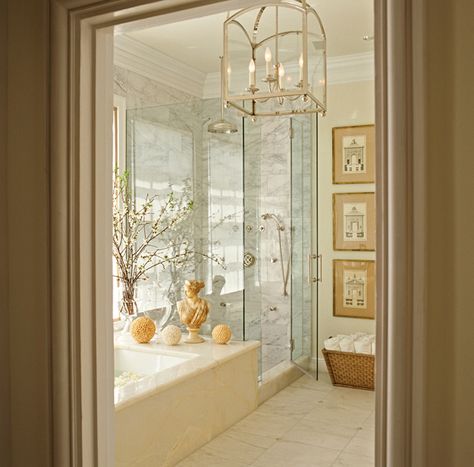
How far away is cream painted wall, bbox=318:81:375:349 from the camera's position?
4.84 meters

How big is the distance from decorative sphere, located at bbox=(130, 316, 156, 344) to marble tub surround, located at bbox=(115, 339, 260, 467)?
67 mm

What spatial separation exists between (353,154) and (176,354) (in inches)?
95.3

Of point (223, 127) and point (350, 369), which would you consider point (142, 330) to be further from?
point (350, 369)

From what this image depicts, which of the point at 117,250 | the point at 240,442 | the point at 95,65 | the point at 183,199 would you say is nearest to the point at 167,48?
the point at 183,199

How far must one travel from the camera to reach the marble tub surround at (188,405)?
2701mm

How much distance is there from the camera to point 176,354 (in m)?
3.52

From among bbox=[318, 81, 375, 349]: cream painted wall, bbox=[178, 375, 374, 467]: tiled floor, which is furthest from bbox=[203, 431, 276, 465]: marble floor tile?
bbox=[318, 81, 375, 349]: cream painted wall

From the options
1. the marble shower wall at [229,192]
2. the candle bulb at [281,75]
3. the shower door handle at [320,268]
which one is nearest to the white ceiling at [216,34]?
the marble shower wall at [229,192]

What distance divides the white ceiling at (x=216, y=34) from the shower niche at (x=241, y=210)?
0.42m

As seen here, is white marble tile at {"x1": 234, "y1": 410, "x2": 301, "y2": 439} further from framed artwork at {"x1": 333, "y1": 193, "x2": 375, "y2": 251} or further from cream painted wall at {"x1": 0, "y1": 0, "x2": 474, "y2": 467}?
cream painted wall at {"x1": 0, "y1": 0, "x2": 474, "y2": 467}
